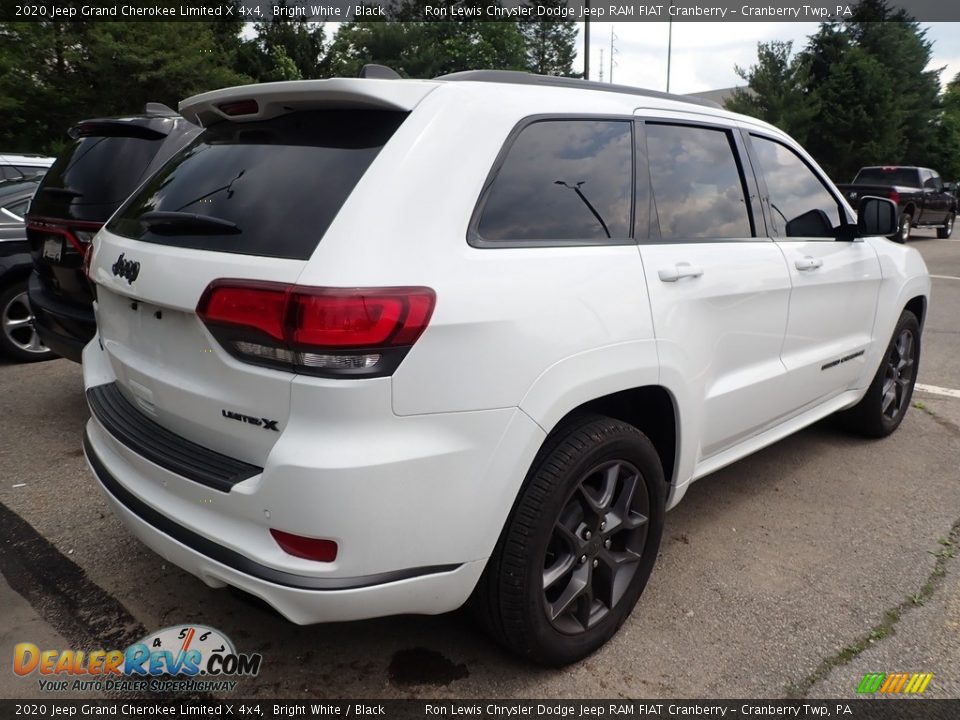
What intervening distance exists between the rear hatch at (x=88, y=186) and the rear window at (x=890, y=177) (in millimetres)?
18910

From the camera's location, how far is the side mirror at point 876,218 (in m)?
3.71

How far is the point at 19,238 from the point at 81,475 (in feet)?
9.53

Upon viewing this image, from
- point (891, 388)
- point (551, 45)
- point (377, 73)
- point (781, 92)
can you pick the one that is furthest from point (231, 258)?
point (551, 45)

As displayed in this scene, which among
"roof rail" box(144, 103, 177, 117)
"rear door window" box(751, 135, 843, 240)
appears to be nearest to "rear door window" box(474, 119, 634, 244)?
"rear door window" box(751, 135, 843, 240)

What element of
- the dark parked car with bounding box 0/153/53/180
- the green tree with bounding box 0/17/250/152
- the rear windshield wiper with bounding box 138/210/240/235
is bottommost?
the dark parked car with bounding box 0/153/53/180

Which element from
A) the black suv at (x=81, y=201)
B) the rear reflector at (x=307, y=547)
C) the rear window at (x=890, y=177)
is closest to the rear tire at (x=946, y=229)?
the rear window at (x=890, y=177)

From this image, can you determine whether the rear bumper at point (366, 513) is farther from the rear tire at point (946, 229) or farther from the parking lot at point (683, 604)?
the rear tire at point (946, 229)

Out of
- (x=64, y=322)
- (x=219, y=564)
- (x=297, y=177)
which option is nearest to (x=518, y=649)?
(x=219, y=564)

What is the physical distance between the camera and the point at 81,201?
4.30 m

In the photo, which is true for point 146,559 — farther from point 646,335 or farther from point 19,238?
point 19,238

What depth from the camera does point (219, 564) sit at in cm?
196

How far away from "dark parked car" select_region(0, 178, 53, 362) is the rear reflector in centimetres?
476

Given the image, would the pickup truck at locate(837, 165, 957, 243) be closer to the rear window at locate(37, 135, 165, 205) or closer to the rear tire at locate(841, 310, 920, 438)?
the rear tire at locate(841, 310, 920, 438)

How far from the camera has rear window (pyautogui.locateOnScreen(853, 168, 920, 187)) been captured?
61.7 ft
